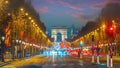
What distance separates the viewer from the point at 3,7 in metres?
55.2

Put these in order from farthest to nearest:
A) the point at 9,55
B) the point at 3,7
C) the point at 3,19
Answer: the point at 9,55 < the point at 3,19 < the point at 3,7

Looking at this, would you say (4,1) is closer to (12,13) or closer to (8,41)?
(12,13)

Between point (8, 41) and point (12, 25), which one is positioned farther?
point (8, 41)

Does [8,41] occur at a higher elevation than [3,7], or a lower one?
lower

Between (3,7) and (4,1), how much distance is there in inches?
36.7

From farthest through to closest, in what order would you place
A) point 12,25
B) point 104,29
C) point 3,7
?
point 104,29 < point 12,25 < point 3,7

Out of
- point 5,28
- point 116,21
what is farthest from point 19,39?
point 5,28

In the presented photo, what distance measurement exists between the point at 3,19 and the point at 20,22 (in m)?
12.8

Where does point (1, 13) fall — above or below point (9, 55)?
above

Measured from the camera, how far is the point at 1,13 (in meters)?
57.3

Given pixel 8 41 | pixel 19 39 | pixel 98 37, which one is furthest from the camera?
pixel 98 37

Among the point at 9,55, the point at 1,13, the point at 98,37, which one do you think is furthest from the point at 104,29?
the point at 1,13

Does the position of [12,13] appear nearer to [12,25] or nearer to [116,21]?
[12,25]

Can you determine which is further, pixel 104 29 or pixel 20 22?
pixel 104 29
